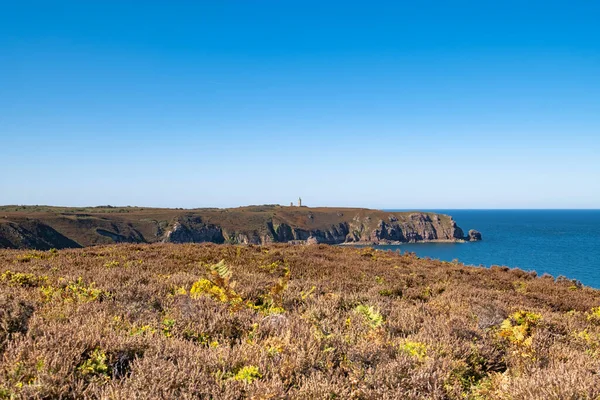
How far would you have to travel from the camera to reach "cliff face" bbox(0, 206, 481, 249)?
3396 inches

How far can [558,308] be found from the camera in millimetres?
11406

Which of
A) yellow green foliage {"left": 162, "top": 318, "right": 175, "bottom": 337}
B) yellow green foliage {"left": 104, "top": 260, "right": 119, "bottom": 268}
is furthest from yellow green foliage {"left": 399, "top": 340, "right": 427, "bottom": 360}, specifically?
yellow green foliage {"left": 104, "top": 260, "right": 119, "bottom": 268}

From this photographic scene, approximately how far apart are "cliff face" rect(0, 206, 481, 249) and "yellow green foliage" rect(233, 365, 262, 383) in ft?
229

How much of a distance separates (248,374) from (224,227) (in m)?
133

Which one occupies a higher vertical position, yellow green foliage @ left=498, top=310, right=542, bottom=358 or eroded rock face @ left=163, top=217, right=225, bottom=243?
yellow green foliage @ left=498, top=310, right=542, bottom=358

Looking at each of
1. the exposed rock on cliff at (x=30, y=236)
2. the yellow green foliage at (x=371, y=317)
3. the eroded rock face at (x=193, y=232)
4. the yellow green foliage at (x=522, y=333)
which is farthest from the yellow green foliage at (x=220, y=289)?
the eroded rock face at (x=193, y=232)

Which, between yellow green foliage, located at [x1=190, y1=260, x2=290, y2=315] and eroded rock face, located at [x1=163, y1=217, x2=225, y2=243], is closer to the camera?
yellow green foliage, located at [x1=190, y1=260, x2=290, y2=315]

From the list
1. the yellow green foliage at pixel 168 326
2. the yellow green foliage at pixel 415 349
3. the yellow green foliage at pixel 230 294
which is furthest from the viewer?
the yellow green foliage at pixel 230 294

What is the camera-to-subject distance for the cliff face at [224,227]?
283ft

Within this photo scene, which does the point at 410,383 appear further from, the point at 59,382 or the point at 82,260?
the point at 82,260

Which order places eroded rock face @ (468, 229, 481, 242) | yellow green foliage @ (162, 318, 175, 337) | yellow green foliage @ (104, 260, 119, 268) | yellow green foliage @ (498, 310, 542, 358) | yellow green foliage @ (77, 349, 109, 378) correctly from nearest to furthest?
yellow green foliage @ (77, 349, 109, 378) → yellow green foliage @ (162, 318, 175, 337) → yellow green foliage @ (498, 310, 542, 358) → yellow green foliage @ (104, 260, 119, 268) → eroded rock face @ (468, 229, 481, 242)

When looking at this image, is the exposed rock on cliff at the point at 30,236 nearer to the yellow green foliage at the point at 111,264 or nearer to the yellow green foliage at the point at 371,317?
the yellow green foliage at the point at 111,264

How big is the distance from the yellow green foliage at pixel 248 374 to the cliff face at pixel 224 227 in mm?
69824

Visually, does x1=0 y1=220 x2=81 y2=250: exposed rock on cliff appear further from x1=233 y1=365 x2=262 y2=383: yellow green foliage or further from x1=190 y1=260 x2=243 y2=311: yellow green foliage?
x1=233 y1=365 x2=262 y2=383: yellow green foliage
